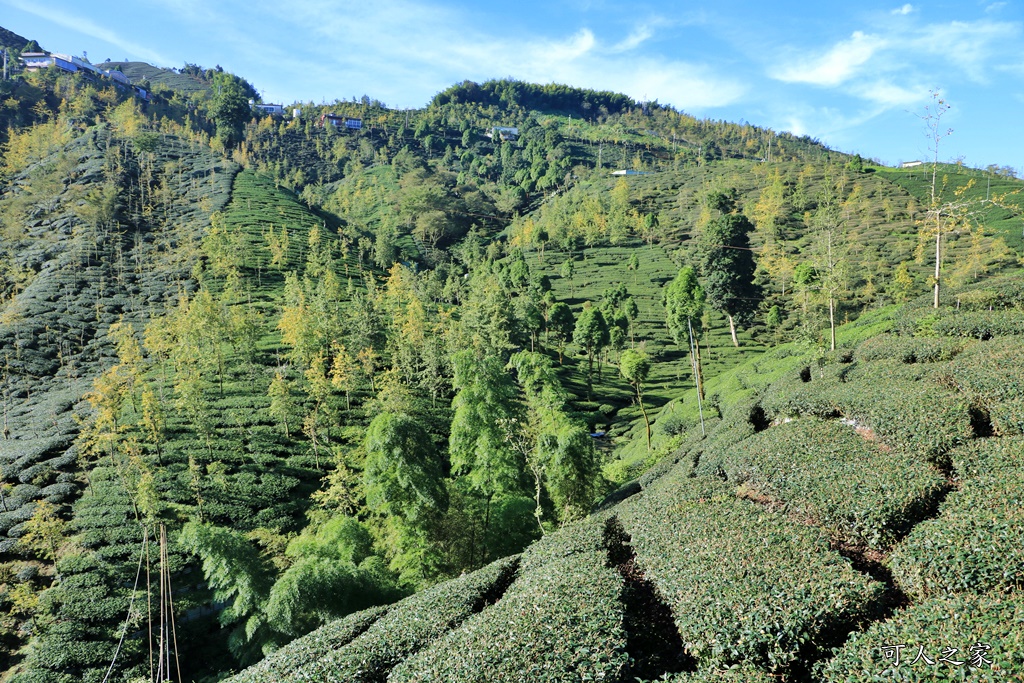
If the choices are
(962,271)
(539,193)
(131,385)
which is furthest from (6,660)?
(539,193)

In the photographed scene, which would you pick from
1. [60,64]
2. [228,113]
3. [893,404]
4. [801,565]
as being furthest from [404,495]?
[60,64]

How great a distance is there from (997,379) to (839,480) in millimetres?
7383

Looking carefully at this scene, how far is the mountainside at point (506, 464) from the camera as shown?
11.3 m

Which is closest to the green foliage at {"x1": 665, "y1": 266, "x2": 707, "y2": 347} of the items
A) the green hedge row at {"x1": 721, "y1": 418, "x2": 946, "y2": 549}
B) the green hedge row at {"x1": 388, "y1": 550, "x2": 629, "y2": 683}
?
the green hedge row at {"x1": 721, "y1": 418, "x2": 946, "y2": 549}

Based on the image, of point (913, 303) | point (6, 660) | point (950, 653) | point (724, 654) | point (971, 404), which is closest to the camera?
point (950, 653)

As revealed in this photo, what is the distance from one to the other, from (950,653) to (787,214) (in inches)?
4169

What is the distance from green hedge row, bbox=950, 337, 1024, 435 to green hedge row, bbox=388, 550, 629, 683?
1256cm

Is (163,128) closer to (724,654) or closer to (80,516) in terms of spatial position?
(80,516)

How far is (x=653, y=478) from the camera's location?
81.7 feet

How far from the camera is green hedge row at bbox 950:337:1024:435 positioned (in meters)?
15.6

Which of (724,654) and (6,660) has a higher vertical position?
(724,654)

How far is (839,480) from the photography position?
15.2 meters

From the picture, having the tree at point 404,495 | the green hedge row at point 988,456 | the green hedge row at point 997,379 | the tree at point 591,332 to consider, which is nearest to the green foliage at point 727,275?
the tree at point 591,332

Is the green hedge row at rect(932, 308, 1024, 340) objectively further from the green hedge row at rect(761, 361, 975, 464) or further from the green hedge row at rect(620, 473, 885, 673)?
the green hedge row at rect(620, 473, 885, 673)
